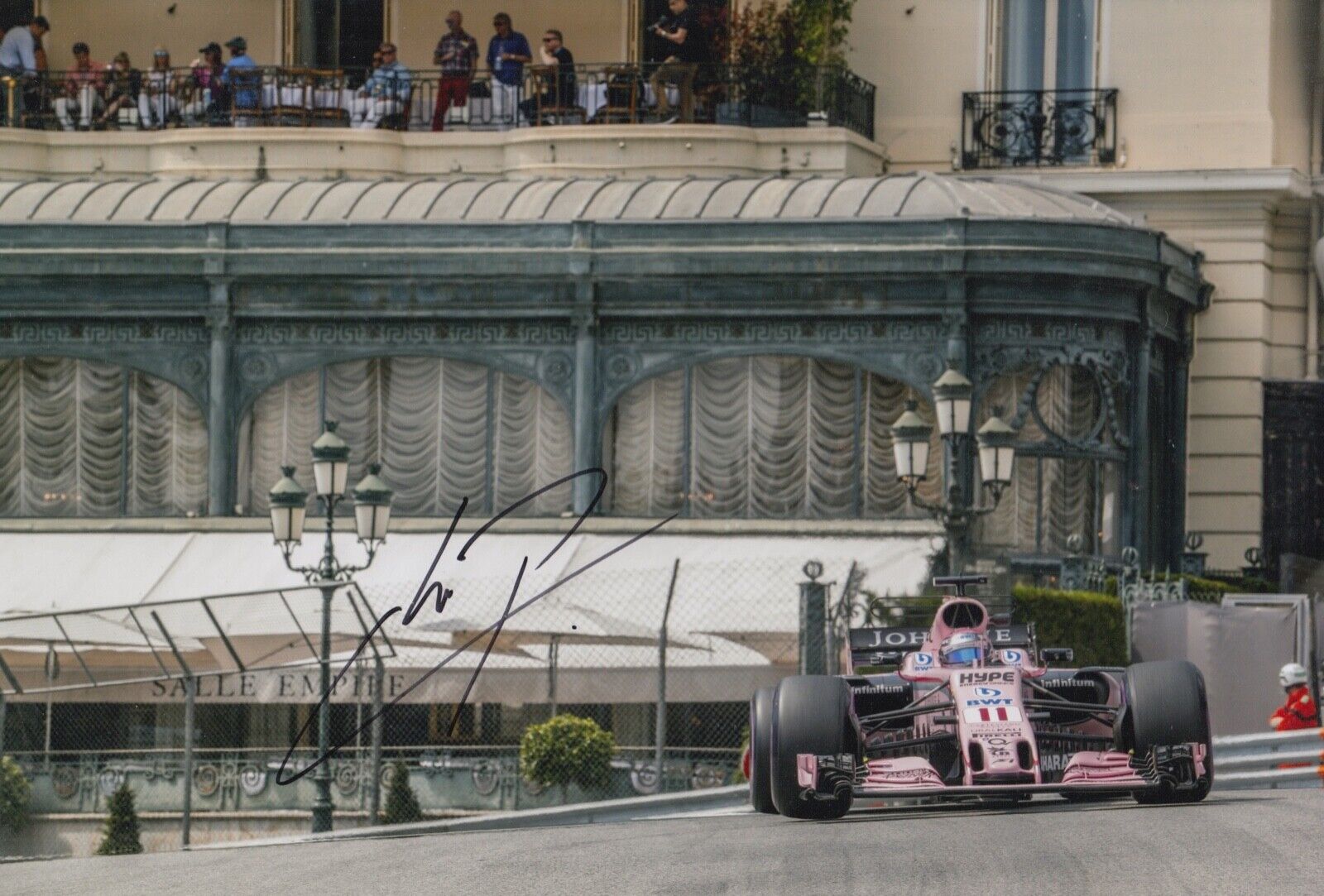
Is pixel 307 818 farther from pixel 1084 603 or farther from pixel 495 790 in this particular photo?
pixel 1084 603

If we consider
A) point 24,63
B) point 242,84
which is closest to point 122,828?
point 242,84

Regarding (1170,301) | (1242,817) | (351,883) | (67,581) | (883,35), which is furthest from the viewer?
(883,35)

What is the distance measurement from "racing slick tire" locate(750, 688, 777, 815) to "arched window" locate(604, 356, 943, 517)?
41.3 ft

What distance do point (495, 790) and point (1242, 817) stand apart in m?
8.65

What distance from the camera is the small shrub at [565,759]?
21828 millimetres

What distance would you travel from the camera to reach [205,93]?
3428 cm

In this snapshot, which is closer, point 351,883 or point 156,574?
point 351,883

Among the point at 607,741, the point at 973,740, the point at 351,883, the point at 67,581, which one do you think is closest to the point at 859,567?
the point at 607,741

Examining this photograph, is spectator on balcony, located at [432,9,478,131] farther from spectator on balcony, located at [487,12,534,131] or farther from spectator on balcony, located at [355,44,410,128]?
spectator on balcony, located at [355,44,410,128]

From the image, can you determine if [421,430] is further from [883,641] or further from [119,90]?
[883,641]

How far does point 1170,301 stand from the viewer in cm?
3078

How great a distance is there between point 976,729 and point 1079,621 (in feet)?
31.7

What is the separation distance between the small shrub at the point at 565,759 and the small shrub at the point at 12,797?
3.76 m
